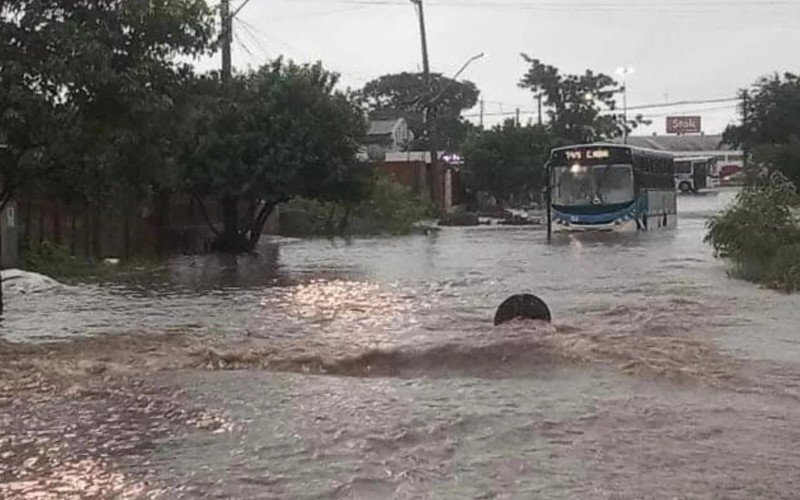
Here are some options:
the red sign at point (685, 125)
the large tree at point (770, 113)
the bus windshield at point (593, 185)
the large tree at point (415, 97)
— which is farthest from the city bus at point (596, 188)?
the red sign at point (685, 125)

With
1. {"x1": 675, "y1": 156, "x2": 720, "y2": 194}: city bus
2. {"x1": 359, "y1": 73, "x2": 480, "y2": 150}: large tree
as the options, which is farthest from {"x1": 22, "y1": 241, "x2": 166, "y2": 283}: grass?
{"x1": 675, "y1": 156, "x2": 720, "y2": 194}: city bus

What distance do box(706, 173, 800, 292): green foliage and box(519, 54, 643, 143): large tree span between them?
49504mm

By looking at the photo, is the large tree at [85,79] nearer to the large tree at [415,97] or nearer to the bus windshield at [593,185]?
the bus windshield at [593,185]

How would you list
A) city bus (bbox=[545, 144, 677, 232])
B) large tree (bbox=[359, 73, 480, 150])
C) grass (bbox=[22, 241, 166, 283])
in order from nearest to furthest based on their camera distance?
grass (bbox=[22, 241, 166, 283]) → city bus (bbox=[545, 144, 677, 232]) → large tree (bbox=[359, 73, 480, 150])

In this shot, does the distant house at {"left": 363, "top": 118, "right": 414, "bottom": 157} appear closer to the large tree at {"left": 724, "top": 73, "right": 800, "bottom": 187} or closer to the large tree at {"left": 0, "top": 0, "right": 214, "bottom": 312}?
the large tree at {"left": 724, "top": 73, "right": 800, "bottom": 187}

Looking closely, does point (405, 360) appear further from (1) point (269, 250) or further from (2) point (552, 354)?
(1) point (269, 250)

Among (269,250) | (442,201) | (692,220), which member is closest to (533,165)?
(442,201)

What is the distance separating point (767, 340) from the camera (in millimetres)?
12039

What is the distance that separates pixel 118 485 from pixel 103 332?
→ 7026 millimetres

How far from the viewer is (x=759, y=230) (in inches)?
770

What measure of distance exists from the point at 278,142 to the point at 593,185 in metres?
11.2

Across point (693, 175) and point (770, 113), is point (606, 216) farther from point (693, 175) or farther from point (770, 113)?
point (693, 175)

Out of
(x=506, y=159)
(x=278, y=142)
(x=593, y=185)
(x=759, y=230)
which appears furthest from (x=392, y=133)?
(x=759, y=230)

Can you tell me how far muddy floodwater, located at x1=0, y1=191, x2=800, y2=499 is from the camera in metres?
6.50
